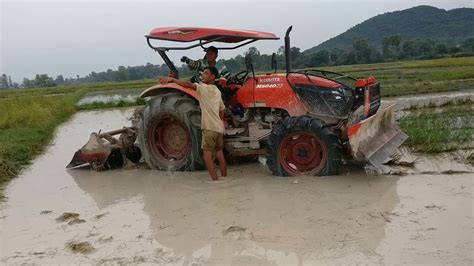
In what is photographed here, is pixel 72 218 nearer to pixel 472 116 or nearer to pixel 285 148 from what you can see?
pixel 285 148

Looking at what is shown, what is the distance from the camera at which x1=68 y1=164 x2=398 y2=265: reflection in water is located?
3762mm

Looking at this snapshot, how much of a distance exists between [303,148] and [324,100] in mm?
662

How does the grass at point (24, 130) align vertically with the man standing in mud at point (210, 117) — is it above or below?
below

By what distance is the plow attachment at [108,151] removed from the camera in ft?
23.5

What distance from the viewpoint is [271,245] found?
3.86m

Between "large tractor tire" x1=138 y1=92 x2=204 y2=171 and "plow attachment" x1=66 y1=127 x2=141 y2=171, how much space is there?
0.43m

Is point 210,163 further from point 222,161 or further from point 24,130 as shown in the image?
point 24,130

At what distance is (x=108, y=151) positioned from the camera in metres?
7.15

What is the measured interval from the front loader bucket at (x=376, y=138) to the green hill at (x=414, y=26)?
250 ft

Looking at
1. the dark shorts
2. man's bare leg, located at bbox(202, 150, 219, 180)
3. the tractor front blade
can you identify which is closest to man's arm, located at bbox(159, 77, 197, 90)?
the dark shorts

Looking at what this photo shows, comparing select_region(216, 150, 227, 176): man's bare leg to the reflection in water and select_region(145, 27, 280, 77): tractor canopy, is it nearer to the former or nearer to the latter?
the reflection in water

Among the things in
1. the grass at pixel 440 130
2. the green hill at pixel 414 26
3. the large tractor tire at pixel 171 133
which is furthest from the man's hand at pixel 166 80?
the green hill at pixel 414 26

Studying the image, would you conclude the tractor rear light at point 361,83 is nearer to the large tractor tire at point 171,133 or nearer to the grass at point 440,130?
the grass at point 440,130

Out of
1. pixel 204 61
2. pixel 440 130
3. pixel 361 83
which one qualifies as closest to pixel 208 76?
pixel 204 61
